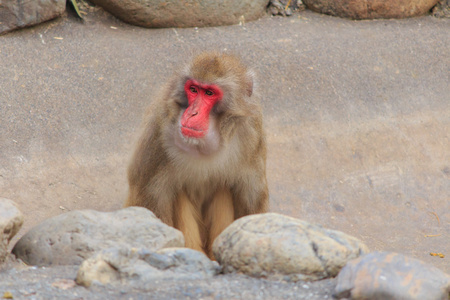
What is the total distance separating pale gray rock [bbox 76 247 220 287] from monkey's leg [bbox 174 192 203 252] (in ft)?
4.97

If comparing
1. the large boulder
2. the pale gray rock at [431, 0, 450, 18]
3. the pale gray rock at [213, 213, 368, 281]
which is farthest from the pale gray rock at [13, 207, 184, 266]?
the pale gray rock at [431, 0, 450, 18]

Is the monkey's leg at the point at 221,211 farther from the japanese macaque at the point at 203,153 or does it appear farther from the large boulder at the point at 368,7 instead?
the large boulder at the point at 368,7

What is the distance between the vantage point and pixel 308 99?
7.58 m

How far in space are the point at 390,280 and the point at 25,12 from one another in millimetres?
5583

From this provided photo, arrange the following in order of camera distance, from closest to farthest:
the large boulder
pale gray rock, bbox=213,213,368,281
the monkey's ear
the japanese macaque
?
pale gray rock, bbox=213,213,368,281 < the japanese macaque < the monkey's ear < the large boulder

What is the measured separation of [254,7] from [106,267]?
5.64m

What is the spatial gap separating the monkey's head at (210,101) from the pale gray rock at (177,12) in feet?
10.6

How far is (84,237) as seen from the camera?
3814 millimetres

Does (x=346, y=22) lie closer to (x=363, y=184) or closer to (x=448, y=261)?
(x=363, y=184)

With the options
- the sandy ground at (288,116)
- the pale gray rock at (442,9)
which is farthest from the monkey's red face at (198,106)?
the pale gray rock at (442,9)

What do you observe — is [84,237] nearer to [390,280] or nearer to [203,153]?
[203,153]

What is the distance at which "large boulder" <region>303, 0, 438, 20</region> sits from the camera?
8.58 metres

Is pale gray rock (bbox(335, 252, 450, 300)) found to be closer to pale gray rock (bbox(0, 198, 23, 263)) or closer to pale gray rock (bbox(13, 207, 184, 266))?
pale gray rock (bbox(13, 207, 184, 266))

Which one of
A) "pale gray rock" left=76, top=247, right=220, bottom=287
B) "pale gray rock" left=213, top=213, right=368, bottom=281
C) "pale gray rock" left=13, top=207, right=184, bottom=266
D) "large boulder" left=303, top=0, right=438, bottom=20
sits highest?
"large boulder" left=303, top=0, right=438, bottom=20
